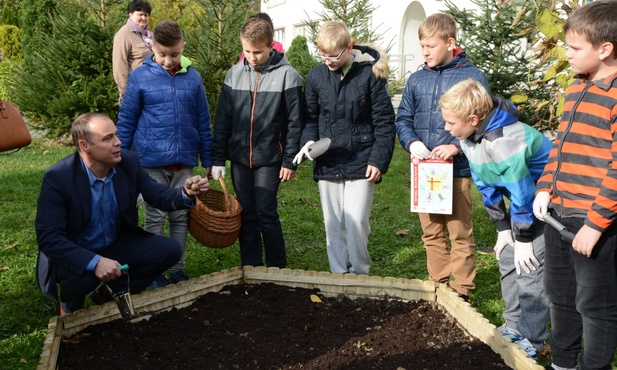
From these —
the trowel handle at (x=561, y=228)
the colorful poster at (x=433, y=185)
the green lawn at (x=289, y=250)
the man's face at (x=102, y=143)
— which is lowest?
the green lawn at (x=289, y=250)

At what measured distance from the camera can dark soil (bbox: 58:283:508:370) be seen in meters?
3.24

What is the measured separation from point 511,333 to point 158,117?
9.07ft

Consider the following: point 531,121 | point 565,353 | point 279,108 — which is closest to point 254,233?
point 279,108

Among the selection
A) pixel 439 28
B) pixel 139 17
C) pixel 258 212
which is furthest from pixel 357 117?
pixel 139 17

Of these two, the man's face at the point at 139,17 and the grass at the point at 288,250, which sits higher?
the man's face at the point at 139,17

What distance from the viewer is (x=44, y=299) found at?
4.25 m

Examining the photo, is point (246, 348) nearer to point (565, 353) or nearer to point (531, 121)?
point (565, 353)

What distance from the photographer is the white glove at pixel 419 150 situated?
4.04 meters

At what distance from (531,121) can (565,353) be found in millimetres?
4281

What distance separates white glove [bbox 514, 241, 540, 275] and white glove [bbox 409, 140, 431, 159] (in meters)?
0.99

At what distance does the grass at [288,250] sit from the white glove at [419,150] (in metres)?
1.12

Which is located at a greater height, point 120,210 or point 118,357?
point 120,210

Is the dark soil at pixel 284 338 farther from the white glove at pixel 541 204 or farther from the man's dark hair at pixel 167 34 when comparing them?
the man's dark hair at pixel 167 34

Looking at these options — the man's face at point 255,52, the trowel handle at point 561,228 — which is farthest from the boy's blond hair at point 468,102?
the man's face at point 255,52
